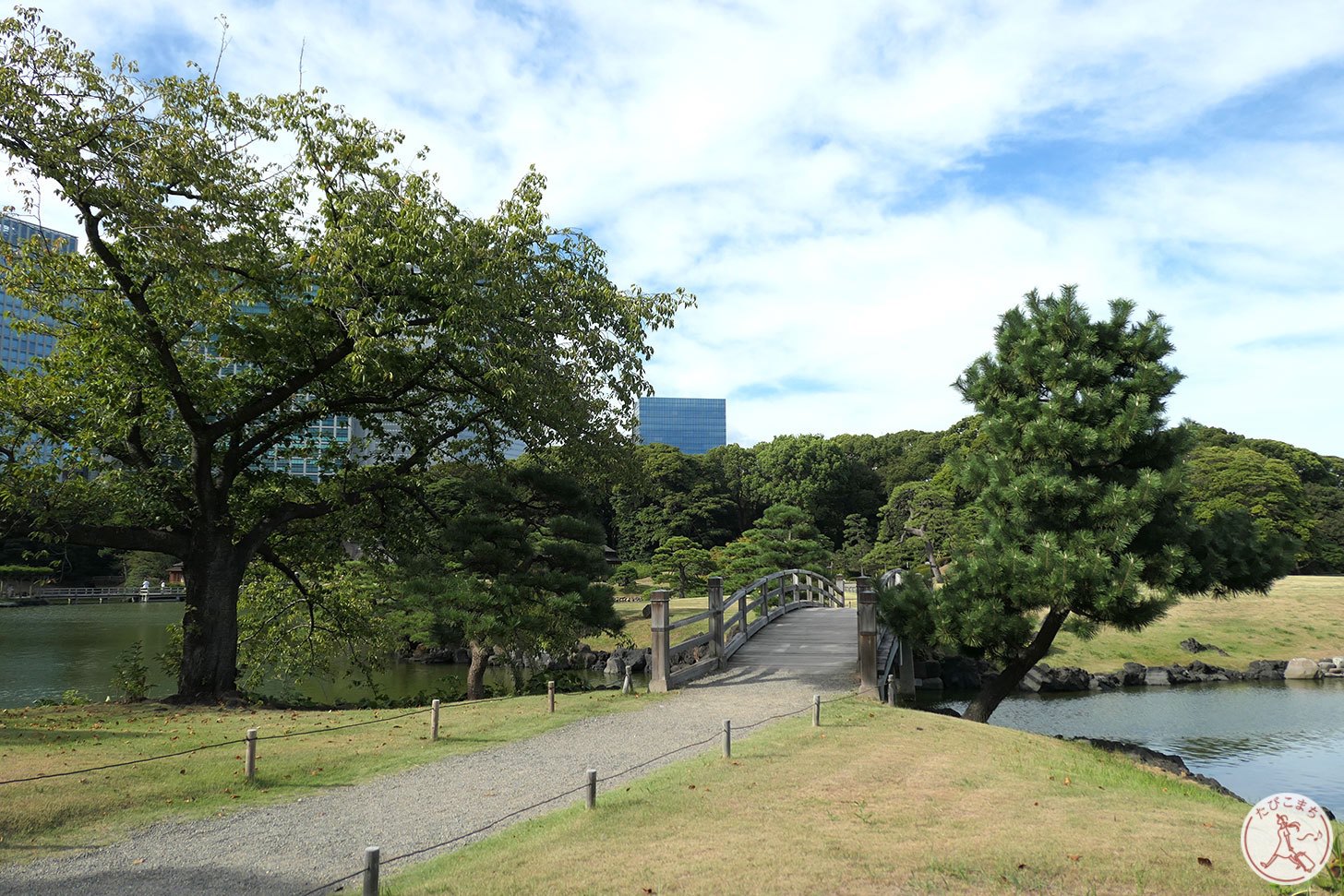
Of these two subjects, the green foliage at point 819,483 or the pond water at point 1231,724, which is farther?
the green foliage at point 819,483

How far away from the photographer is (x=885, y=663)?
60.6 ft

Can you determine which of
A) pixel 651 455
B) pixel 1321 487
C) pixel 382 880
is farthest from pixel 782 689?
pixel 1321 487

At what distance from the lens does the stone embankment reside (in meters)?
29.7

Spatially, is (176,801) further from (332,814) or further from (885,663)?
(885,663)

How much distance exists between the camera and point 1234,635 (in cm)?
3462

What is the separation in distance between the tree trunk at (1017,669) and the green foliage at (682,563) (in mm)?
26114

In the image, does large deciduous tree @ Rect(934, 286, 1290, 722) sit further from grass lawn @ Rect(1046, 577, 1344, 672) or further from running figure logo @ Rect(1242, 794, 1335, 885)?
grass lawn @ Rect(1046, 577, 1344, 672)

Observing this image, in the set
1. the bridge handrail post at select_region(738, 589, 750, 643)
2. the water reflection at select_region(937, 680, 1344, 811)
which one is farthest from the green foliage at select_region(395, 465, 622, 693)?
the water reflection at select_region(937, 680, 1344, 811)

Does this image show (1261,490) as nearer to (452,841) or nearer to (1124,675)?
(1124,675)

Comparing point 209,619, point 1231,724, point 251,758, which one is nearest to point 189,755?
point 251,758

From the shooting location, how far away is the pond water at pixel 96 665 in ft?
82.2

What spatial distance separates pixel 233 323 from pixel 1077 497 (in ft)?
47.2

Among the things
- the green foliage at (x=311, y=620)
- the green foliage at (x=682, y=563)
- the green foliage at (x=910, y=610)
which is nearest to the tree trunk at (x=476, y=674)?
the green foliage at (x=311, y=620)

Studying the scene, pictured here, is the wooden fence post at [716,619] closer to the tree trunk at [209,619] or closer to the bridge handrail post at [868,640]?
the bridge handrail post at [868,640]
